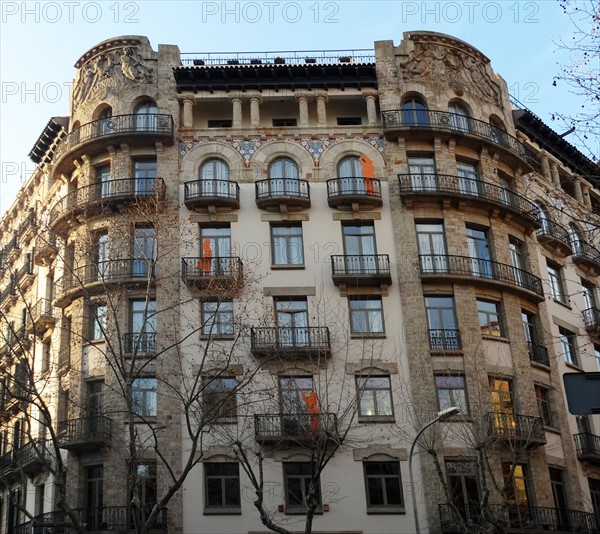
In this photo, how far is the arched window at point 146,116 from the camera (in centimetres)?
3618

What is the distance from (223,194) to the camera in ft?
114

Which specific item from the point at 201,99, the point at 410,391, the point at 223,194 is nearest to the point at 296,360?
the point at 410,391

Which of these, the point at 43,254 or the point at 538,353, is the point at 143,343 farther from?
the point at 538,353

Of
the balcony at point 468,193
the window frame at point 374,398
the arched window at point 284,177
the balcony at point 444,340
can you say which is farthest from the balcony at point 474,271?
the arched window at point 284,177

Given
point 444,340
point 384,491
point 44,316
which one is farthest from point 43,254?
point 384,491

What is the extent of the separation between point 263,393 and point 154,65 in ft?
50.8

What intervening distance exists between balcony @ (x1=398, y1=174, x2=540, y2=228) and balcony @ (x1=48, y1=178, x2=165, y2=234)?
990 centimetres

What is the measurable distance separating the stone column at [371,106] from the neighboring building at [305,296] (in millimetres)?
94

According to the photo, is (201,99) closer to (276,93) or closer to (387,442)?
(276,93)

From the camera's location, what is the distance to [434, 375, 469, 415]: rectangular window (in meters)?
32.2

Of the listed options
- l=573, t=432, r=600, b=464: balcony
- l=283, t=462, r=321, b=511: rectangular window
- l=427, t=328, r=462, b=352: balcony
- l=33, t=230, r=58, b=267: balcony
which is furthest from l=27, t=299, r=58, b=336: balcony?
l=573, t=432, r=600, b=464: balcony

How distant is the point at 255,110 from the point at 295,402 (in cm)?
1292

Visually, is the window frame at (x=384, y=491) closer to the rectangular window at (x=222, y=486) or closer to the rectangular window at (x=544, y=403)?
the rectangular window at (x=222, y=486)

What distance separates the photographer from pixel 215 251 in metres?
34.4
